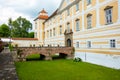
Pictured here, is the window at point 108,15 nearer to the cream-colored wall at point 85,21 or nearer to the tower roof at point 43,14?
the cream-colored wall at point 85,21

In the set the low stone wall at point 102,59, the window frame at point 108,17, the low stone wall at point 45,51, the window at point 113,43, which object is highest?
the window frame at point 108,17

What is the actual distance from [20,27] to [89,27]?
47.5 metres

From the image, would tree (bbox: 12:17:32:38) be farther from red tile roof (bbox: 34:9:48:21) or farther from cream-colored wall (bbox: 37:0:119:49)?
cream-colored wall (bbox: 37:0:119:49)

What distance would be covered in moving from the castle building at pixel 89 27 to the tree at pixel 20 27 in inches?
1319

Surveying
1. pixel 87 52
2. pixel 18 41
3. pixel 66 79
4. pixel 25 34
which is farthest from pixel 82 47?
pixel 25 34

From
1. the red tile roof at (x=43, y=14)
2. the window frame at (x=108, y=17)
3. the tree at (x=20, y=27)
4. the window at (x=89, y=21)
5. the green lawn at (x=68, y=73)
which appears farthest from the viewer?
the tree at (x=20, y=27)

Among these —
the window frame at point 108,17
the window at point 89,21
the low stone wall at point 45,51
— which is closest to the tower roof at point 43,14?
the low stone wall at point 45,51

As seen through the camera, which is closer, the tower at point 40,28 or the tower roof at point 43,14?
the tower at point 40,28

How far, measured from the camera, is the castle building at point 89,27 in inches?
626

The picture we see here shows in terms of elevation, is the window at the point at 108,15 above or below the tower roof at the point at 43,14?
below

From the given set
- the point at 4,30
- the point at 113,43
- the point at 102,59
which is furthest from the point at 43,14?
the point at 113,43

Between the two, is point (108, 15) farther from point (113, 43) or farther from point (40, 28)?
point (40, 28)

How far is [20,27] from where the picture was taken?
63812 mm

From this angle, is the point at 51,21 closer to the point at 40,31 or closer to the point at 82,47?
the point at 40,31
